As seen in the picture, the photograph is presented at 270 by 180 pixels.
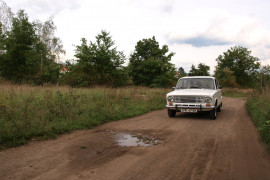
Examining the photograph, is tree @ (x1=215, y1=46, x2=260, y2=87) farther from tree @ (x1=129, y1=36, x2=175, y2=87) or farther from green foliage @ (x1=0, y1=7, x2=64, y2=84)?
green foliage @ (x1=0, y1=7, x2=64, y2=84)

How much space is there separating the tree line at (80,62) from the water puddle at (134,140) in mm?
10496

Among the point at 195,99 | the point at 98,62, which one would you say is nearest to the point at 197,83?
the point at 195,99

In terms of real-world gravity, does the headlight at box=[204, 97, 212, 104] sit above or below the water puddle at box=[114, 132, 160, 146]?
above

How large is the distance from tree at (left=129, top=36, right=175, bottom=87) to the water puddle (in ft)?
90.9

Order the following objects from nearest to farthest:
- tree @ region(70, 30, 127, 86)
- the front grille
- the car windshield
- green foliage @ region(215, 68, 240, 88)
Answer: the front grille, the car windshield, tree @ region(70, 30, 127, 86), green foliage @ region(215, 68, 240, 88)

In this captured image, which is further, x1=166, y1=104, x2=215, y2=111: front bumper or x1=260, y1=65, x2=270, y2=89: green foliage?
x1=260, y1=65, x2=270, y2=89: green foliage

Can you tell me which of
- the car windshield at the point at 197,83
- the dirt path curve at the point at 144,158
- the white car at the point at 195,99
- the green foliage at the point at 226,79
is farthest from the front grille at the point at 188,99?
the green foliage at the point at 226,79

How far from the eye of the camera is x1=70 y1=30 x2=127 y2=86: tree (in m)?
24.9

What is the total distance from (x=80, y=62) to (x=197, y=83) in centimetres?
1831

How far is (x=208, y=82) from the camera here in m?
9.95

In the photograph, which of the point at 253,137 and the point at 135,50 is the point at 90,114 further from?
the point at 135,50

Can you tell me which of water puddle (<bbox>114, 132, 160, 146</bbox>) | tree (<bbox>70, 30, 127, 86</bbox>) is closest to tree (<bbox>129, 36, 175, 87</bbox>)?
tree (<bbox>70, 30, 127, 86</bbox>)

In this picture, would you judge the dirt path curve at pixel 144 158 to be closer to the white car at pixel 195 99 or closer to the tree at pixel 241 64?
the white car at pixel 195 99

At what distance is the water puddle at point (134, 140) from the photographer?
527 centimetres
